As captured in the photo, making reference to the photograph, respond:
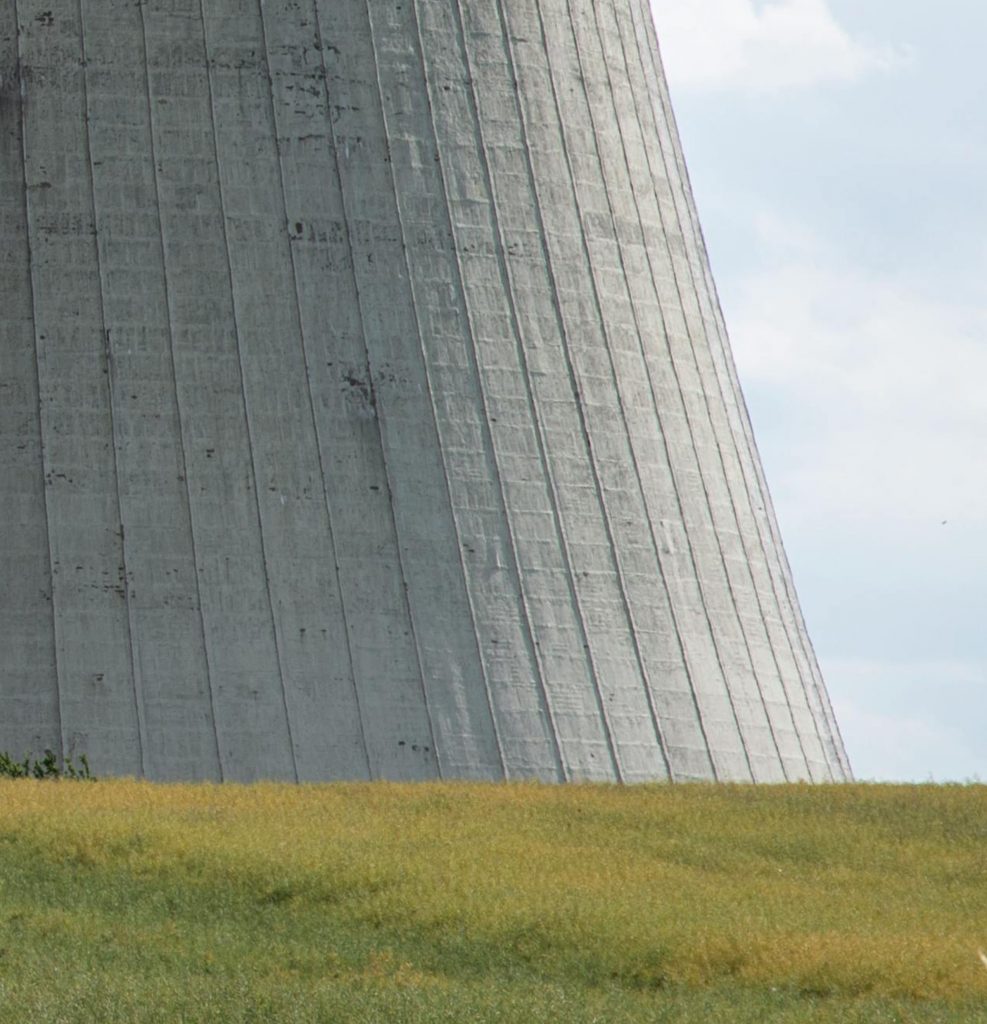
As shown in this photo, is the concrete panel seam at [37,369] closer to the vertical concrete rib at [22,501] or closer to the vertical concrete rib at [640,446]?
the vertical concrete rib at [22,501]

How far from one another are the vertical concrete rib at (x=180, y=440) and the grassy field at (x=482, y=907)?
2.57 metres

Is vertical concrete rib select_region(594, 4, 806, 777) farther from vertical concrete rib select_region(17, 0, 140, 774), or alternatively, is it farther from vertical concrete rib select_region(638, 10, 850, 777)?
vertical concrete rib select_region(17, 0, 140, 774)

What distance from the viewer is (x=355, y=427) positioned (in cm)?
2042

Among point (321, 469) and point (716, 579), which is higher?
point (321, 469)

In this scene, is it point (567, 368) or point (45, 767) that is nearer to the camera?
point (45, 767)

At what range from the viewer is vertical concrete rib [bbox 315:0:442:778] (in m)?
19.8

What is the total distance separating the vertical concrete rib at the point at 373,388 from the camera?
64.8 feet

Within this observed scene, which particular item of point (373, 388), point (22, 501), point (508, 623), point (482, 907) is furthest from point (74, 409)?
point (482, 907)

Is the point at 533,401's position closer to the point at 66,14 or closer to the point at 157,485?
the point at 157,485

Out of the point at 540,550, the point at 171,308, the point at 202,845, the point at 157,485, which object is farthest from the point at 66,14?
the point at 202,845

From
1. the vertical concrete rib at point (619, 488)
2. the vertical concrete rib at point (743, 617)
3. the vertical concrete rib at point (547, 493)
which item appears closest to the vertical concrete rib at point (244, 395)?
the vertical concrete rib at point (547, 493)

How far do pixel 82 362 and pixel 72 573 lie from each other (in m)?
1.93

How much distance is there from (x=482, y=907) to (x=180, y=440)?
8585 millimetres

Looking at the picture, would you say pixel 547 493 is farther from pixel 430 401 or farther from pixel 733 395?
pixel 733 395
